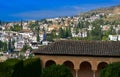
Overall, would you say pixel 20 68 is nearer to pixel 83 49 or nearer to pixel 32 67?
pixel 32 67

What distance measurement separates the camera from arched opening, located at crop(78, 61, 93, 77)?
49438 millimetres

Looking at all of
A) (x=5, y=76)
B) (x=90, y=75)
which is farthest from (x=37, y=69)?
(x=5, y=76)

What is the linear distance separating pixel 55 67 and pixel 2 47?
5090 inches

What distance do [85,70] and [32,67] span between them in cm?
761

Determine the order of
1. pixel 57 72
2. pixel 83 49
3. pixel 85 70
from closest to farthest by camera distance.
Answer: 1. pixel 57 72
2. pixel 83 49
3. pixel 85 70

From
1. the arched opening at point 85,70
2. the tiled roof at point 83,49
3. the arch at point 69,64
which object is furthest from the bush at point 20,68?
the arched opening at point 85,70

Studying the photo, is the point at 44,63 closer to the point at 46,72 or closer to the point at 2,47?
the point at 46,72

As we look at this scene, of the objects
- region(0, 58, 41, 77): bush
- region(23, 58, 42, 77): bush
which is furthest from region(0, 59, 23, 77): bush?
region(23, 58, 42, 77): bush

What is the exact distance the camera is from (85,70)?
5000 centimetres

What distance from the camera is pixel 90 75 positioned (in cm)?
4934

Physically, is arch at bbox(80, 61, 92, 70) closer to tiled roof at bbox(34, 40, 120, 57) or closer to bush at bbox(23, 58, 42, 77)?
tiled roof at bbox(34, 40, 120, 57)

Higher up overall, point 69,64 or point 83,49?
point 83,49

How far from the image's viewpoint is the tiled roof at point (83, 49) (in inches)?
1906

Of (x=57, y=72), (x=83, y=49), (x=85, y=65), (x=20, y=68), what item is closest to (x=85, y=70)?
(x=85, y=65)
